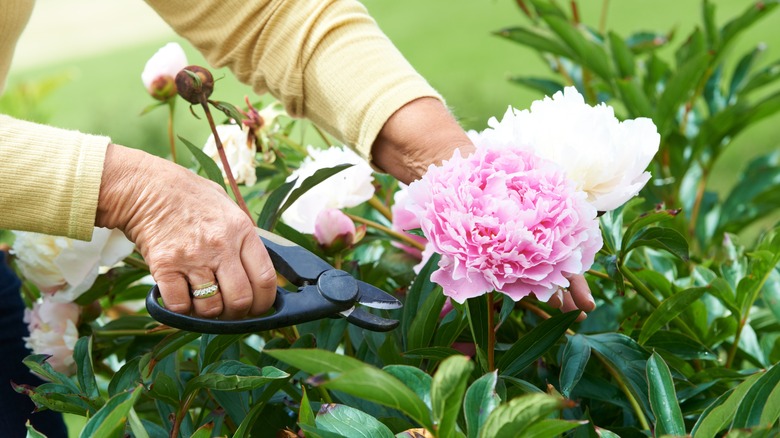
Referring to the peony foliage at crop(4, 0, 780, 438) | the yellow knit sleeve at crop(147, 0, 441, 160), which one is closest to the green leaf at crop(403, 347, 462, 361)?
the peony foliage at crop(4, 0, 780, 438)

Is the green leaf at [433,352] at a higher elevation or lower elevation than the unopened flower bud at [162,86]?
lower

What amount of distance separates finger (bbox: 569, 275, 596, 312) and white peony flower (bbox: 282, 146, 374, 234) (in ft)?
1.01

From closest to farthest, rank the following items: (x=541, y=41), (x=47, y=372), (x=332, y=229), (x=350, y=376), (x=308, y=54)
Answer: (x=350, y=376) < (x=47, y=372) < (x=332, y=229) < (x=308, y=54) < (x=541, y=41)

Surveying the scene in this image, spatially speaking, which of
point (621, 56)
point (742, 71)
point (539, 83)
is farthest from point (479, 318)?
point (742, 71)

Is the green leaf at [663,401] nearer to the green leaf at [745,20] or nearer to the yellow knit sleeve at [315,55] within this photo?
the yellow knit sleeve at [315,55]

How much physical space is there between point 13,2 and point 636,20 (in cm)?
433

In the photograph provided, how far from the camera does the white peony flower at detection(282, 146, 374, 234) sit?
104cm

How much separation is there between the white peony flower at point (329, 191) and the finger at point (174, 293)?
Answer: 0.94 feet

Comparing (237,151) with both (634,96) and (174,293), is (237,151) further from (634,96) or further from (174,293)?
(634,96)

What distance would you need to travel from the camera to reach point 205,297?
763 mm

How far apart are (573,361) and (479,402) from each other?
25 centimetres

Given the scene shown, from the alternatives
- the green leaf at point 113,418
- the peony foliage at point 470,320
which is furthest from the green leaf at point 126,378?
the green leaf at point 113,418

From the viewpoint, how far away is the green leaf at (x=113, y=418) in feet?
1.98

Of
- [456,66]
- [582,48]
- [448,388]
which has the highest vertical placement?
[448,388]
